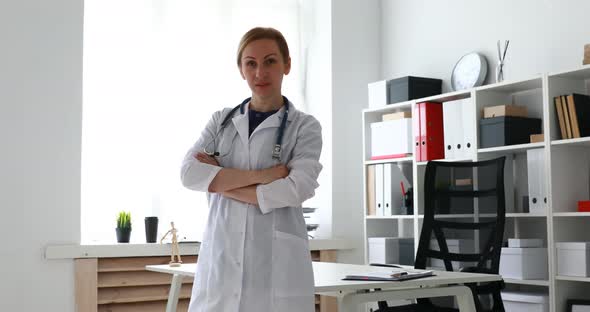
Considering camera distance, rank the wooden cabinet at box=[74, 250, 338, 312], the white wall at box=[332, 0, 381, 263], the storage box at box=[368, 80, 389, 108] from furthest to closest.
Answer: the white wall at box=[332, 0, 381, 263] < the storage box at box=[368, 80, 389, 108] < the wooden cabinet at box=[74, 250, 338, 312]

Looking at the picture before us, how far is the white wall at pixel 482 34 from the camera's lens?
A: 13.7 ft

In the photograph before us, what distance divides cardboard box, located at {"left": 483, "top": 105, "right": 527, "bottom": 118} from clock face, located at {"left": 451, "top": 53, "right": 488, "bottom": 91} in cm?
37

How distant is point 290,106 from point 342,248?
316 cm

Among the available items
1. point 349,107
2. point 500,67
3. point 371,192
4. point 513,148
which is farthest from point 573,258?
point 349,107

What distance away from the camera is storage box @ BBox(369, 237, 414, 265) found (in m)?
4.85

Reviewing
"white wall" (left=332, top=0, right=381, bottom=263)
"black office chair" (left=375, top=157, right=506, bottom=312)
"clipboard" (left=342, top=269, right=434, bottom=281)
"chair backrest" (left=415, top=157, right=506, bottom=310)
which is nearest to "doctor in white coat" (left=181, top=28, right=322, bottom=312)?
"clipboard" (left=342, top=269, right=434, bottom=281)

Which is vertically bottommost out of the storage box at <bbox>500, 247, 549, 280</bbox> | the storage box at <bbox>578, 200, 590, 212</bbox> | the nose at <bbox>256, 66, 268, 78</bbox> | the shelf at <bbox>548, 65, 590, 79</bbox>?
the storage box at <bbox>500, 247, 549, 280</bbox>

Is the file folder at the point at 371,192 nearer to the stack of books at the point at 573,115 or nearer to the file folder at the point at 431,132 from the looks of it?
the file folder at the point at 431,132

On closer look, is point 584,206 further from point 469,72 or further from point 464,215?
point 469,72

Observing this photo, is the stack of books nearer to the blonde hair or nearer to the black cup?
the blonde hair

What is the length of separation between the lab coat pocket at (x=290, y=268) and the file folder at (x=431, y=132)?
2622 mm

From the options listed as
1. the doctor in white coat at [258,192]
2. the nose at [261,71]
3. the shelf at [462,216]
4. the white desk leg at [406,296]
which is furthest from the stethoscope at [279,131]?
the shelf at [462,216]

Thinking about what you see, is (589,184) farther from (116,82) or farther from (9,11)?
(9,11)

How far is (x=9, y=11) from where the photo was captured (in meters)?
4.30
